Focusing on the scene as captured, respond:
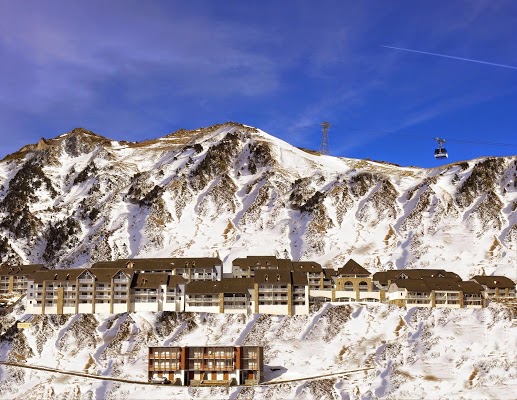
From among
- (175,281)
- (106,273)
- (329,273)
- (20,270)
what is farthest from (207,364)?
(20,270)

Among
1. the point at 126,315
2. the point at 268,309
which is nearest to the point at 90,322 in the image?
the point at 126,315

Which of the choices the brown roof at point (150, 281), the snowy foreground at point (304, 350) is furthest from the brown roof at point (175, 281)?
the snowy foreground at point (304, 350)

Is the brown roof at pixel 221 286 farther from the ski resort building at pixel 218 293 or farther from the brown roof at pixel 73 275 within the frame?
the brown roof at pixel 73 275

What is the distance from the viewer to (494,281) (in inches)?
6206

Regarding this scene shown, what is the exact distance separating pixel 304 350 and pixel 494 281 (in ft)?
199

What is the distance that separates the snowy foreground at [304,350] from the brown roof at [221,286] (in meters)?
6.60

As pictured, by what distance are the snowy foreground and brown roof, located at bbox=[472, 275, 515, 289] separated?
70.3 ft

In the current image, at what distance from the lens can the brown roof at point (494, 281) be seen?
157 meters

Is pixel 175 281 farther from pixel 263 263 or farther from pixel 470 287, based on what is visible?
pixel 470 287

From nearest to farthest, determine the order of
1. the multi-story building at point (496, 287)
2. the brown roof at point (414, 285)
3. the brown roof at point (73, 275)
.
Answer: the brown roof at point (73, 275) < the brown roof at point (414, 285) < the multi-story building at point (496, 287)

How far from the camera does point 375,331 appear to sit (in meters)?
128

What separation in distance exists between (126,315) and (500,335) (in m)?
75.8

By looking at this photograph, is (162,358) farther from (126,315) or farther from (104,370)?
(126,315)

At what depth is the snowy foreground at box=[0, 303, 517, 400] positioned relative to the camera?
108m
